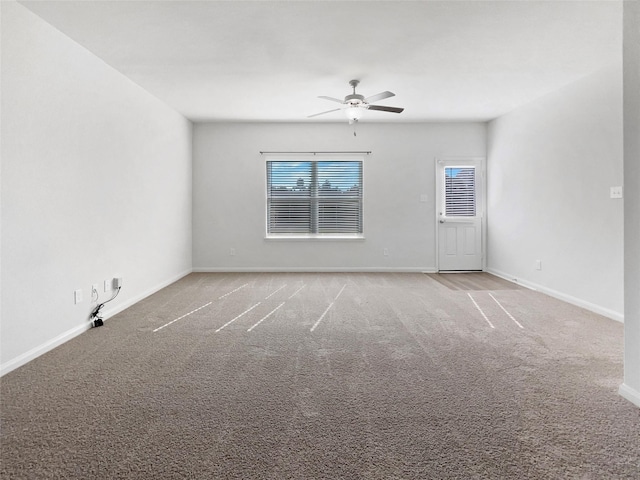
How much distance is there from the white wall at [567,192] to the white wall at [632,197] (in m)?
1.95

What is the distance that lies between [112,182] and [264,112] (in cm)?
264

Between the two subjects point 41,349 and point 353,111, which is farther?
point 353,111

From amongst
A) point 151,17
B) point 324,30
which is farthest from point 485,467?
point 151,17

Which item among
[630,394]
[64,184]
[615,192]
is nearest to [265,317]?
[64,184]

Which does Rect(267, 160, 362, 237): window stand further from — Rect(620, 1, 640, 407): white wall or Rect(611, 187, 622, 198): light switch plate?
Rect(620, 1, 640, 407): white wall

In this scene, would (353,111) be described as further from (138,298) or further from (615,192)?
(138,298)

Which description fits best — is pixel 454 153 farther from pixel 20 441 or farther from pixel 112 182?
pixel 20 441

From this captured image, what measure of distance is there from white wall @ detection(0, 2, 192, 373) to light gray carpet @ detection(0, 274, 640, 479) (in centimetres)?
37

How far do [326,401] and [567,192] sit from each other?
13.3 ft

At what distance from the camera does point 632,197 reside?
79.4 inches

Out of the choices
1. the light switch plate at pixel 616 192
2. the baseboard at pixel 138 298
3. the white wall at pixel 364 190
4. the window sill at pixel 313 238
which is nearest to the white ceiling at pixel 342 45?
the light switch plate at pixel 616 192

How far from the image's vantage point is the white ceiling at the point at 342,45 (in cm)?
273

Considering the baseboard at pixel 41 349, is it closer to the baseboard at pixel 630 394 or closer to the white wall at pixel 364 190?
the white wall at pixel 364 190

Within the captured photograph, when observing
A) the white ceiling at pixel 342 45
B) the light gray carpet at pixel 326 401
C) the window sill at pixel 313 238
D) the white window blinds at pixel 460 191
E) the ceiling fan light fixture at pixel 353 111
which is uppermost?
the white ceiling at pixel 342 45
